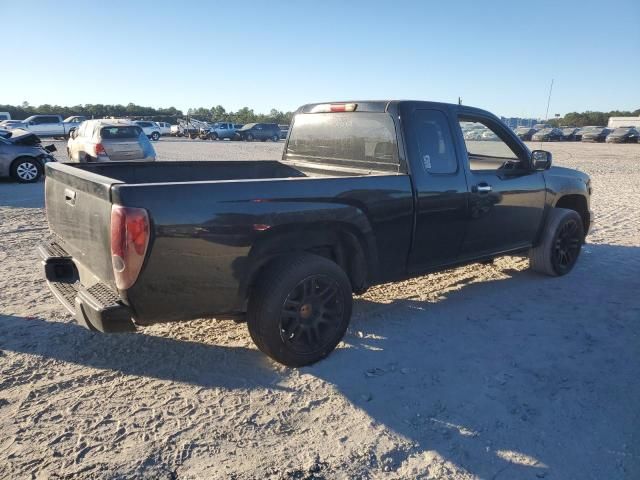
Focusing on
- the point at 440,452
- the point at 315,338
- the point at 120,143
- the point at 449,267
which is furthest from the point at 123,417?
the point at 120,143

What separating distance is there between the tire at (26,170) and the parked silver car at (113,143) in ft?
3.67

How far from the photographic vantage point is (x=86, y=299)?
2930 millimetres

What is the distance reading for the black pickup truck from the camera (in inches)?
112

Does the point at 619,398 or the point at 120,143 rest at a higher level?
the point at 120,143

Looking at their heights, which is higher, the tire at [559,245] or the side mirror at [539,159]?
the side mirror at [539,159]

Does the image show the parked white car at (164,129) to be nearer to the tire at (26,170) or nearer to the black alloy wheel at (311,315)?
the tire at (26,170)

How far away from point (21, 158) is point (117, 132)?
2.40m

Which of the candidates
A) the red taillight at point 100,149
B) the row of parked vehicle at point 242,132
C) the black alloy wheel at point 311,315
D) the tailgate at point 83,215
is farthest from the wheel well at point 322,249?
the row of parked vehicle at point 242,132

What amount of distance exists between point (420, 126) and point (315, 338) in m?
1.97

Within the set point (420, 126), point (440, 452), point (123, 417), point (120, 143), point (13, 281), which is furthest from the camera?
point (120, 143)

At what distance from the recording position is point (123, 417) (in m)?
2.90

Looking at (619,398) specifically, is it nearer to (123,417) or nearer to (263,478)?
(263,478)

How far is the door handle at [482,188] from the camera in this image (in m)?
4.43

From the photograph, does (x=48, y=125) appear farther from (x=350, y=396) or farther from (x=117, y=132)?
(x=350, y=396)
